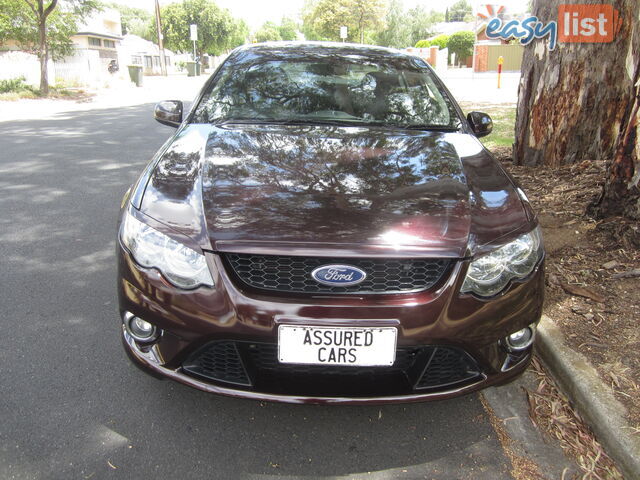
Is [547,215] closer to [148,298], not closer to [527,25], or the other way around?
[527,25]

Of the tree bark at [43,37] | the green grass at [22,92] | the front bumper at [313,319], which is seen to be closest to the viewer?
the front bumper at [313,319]

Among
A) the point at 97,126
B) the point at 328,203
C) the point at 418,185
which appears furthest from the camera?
the point at 97,126

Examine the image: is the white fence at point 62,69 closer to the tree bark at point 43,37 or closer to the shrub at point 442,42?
the tree bark at point 43,37

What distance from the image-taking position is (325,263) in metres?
1.99

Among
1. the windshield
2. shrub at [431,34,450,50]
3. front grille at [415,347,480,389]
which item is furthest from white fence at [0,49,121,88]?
shrub at [431,34,450,50]

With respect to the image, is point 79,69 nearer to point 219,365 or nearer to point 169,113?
point 169,113

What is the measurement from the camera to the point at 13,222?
4.63 meters

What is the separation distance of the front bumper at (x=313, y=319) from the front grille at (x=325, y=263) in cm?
4

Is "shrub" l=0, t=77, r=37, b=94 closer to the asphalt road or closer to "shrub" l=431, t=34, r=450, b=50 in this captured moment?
the asphalt road

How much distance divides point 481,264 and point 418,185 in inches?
19.8

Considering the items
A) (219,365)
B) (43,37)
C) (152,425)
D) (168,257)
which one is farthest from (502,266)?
(43,37)

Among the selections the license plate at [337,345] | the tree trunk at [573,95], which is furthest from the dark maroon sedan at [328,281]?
the tree trunk at [573,95]

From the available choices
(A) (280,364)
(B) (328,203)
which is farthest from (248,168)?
(A) (280,364)

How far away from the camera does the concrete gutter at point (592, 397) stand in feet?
6.82
